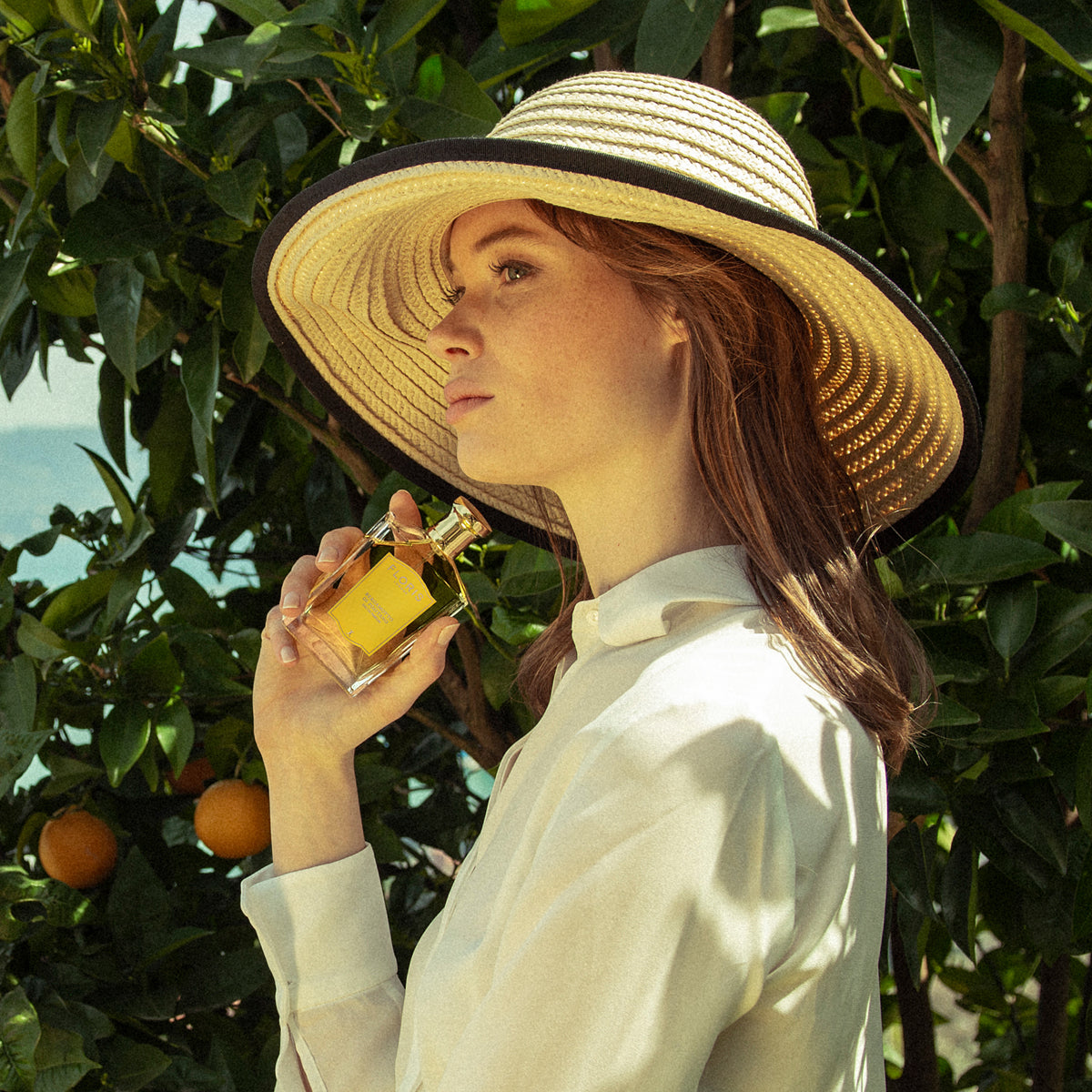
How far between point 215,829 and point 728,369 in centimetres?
80

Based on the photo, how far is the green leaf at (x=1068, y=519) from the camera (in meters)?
1.01

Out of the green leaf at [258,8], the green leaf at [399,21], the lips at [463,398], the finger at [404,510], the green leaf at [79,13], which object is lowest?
the finger at [404,510]

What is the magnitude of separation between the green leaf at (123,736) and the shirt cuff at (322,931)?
0.30 m

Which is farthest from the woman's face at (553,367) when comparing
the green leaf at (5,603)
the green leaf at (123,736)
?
the green leaf at (5,603)

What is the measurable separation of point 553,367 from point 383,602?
0.88 ft

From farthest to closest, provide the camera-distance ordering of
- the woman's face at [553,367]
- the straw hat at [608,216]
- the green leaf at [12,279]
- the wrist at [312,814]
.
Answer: the green leaf at [12,279] → the wrist at [312,814] → the woman's face at [553,367] → the straw hat at [608,216]

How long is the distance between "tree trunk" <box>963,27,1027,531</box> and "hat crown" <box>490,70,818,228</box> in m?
0.38

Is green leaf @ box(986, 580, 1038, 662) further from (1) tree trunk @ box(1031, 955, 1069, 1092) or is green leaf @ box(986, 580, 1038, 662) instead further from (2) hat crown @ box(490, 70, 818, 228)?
(1) tree trunk @ box(1031, 955, 1069, 1092)

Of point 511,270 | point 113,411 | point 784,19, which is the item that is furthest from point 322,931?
point 784,19

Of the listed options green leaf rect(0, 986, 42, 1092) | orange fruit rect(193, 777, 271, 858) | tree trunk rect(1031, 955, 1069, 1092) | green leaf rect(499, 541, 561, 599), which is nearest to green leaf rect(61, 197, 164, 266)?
green leaf rect(499, 541, 561, 599)

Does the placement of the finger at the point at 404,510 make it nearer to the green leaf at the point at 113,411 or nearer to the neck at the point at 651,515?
the neck at the point at 651,515

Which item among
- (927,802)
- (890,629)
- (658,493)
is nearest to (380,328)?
(658,493)

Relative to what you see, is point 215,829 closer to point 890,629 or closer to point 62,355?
point 890,629

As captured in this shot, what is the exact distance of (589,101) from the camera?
2.64 feet
